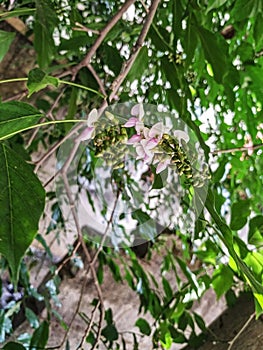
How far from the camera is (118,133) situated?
485 mm

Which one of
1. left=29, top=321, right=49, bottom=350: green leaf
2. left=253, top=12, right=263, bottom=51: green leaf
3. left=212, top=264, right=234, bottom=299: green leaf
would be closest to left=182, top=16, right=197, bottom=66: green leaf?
left=253, top=12, right=263, bottom=51: green leaf

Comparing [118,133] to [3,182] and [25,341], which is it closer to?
[3,182]

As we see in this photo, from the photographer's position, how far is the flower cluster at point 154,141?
47 cm

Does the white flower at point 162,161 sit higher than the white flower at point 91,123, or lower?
lower

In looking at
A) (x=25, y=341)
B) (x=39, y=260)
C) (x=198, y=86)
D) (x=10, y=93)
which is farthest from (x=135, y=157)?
(x=10, y=93)

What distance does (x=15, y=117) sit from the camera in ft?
1.54

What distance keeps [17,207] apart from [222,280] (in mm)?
457

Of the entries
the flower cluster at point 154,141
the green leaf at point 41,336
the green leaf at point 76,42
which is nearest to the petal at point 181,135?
the flower cluster at point 154,141

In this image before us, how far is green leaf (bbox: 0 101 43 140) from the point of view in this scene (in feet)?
1.49

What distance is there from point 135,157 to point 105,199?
165mm

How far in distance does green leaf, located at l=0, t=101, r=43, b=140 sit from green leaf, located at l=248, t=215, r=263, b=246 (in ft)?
1.29

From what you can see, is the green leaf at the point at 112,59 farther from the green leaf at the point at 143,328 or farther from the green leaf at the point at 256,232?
the green leaf at the point at 143,328

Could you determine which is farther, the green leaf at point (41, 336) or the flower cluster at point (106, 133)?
the green leaf at point (41, 336)

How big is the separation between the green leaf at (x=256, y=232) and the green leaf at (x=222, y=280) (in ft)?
0.24
